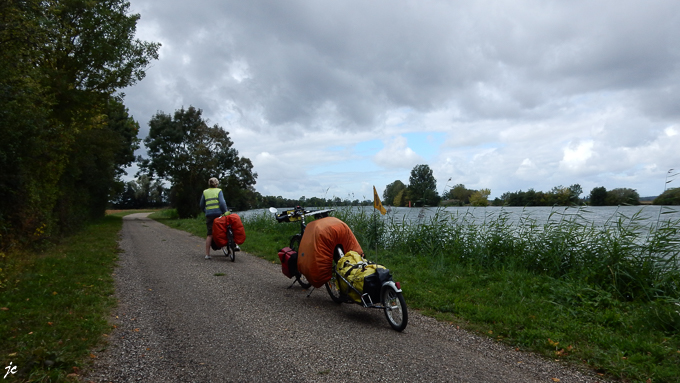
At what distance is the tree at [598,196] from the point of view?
841cm

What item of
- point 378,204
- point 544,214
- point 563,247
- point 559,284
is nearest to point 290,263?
point 378,204

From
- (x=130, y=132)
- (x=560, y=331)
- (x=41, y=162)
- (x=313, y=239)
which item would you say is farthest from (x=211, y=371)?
(x=130, y=132)

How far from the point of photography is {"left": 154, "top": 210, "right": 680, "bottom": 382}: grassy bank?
160 inches

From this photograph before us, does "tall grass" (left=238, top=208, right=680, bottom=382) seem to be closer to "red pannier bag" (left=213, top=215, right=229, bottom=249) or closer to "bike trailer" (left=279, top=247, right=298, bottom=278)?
"red pannier bag" (left=213, top=215, right=229, bottom=249)

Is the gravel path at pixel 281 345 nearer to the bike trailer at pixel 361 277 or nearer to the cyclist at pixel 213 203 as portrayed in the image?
the bike trailer at pixel 361 277

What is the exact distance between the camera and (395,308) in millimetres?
4559

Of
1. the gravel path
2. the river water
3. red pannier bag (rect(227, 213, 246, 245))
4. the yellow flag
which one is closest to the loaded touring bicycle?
the gravel path

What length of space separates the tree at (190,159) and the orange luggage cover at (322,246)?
32822 millimetres

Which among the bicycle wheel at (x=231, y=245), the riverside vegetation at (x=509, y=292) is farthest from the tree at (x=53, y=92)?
the bicycle wheel at (x=231, y=245)

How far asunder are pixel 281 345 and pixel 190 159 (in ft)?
118

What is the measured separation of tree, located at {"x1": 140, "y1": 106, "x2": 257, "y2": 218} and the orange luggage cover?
1292 inches

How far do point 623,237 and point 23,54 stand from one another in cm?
1144

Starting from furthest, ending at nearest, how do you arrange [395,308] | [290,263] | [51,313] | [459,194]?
1. [459,194]
2. [290,263]
3. [51,313]
4. [395,308]

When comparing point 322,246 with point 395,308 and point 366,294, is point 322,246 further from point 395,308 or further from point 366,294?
point 395,308
